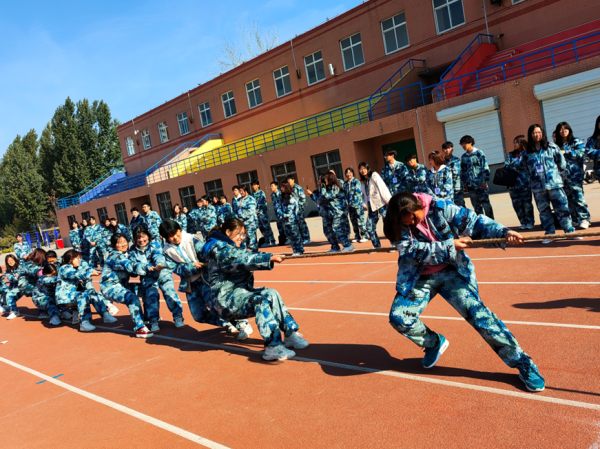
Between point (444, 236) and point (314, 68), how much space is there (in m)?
26.4

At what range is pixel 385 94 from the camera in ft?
72.9

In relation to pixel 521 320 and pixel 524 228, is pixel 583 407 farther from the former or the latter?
pixel 524 228

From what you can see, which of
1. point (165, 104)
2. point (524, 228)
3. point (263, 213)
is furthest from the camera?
point (165, 104)

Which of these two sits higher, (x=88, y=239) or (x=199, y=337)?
(x=88, y=239)

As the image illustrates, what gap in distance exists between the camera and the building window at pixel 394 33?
79.9ft

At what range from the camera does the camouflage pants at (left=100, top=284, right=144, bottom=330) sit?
763cm

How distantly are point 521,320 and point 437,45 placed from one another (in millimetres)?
20846

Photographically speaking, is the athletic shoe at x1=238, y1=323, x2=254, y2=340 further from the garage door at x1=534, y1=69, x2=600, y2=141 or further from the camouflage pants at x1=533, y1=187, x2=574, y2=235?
the garage door at x1=534, y1=69, x2=600, y2=141

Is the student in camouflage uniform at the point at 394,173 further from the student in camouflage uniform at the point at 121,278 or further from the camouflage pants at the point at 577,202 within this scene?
the student in camouflage uniform at the point at 121,278

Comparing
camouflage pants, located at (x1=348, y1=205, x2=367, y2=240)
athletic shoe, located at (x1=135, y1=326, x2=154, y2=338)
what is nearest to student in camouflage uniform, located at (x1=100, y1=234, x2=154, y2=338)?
athletic shoe, located at (x1=135, y1=326, x2=154, y2=338)

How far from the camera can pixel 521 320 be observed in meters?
5.21

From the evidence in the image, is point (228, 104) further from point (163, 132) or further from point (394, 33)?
point (394, 33)

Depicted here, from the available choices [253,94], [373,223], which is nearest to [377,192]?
[373,223]

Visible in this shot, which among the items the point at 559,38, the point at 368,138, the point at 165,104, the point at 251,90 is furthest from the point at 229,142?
the point at 559,38
